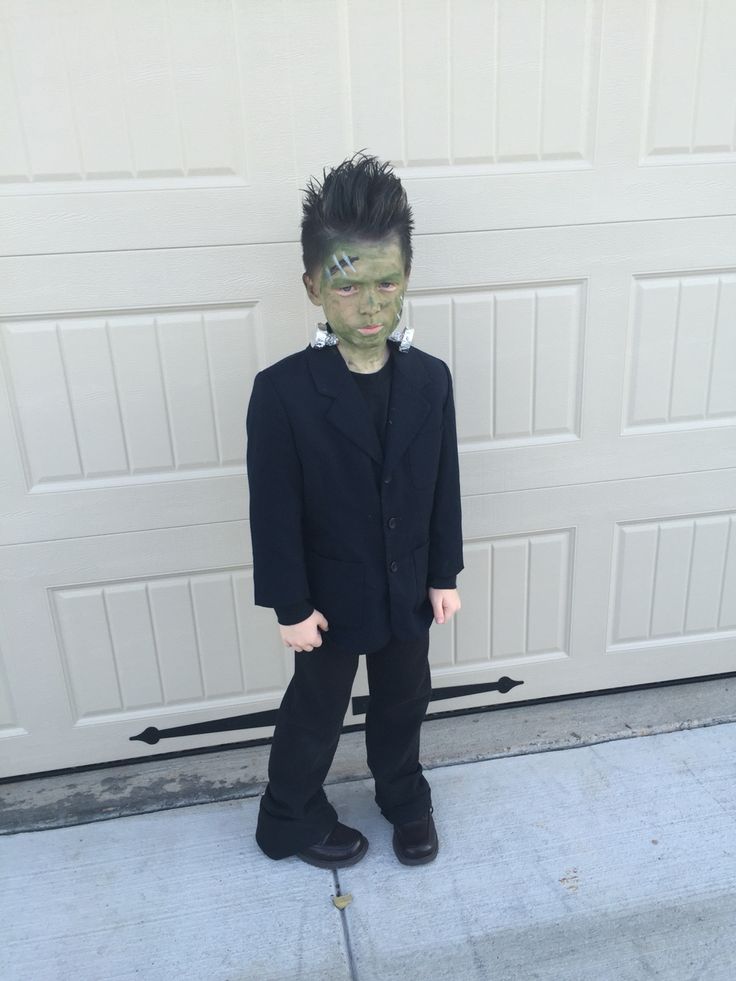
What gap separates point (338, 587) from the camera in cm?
156

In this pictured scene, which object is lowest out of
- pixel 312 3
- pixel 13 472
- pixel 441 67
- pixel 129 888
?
pixel 129 888

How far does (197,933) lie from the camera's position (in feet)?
5.47

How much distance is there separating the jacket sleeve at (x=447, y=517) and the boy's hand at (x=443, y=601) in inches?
0.5

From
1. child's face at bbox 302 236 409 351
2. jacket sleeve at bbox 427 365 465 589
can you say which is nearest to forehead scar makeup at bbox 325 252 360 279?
child's face at bbox 302 236 409 351

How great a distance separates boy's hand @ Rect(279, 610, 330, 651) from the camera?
5.06ft

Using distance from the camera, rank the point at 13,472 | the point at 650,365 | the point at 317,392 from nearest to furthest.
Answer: the point at 317,392
the point at 13,472
the point at 650,365

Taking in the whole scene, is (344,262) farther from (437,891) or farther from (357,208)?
(437,891)

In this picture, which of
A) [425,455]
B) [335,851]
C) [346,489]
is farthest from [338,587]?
[335,851]

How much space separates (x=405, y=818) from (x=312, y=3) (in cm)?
196

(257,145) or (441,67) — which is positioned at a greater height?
(441,67)

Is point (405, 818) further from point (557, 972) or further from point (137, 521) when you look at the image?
point (137, 521)

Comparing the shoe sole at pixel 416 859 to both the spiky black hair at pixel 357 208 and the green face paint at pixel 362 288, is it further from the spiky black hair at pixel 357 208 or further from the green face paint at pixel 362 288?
the spiky black hair at pixel 357 208

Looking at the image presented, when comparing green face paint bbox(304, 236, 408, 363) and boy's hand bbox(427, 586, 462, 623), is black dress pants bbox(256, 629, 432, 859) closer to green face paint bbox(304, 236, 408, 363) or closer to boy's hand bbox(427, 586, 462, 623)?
boy's hand bbox(427, 586, 462, 623)

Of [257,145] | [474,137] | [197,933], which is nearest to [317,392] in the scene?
[257,145]
